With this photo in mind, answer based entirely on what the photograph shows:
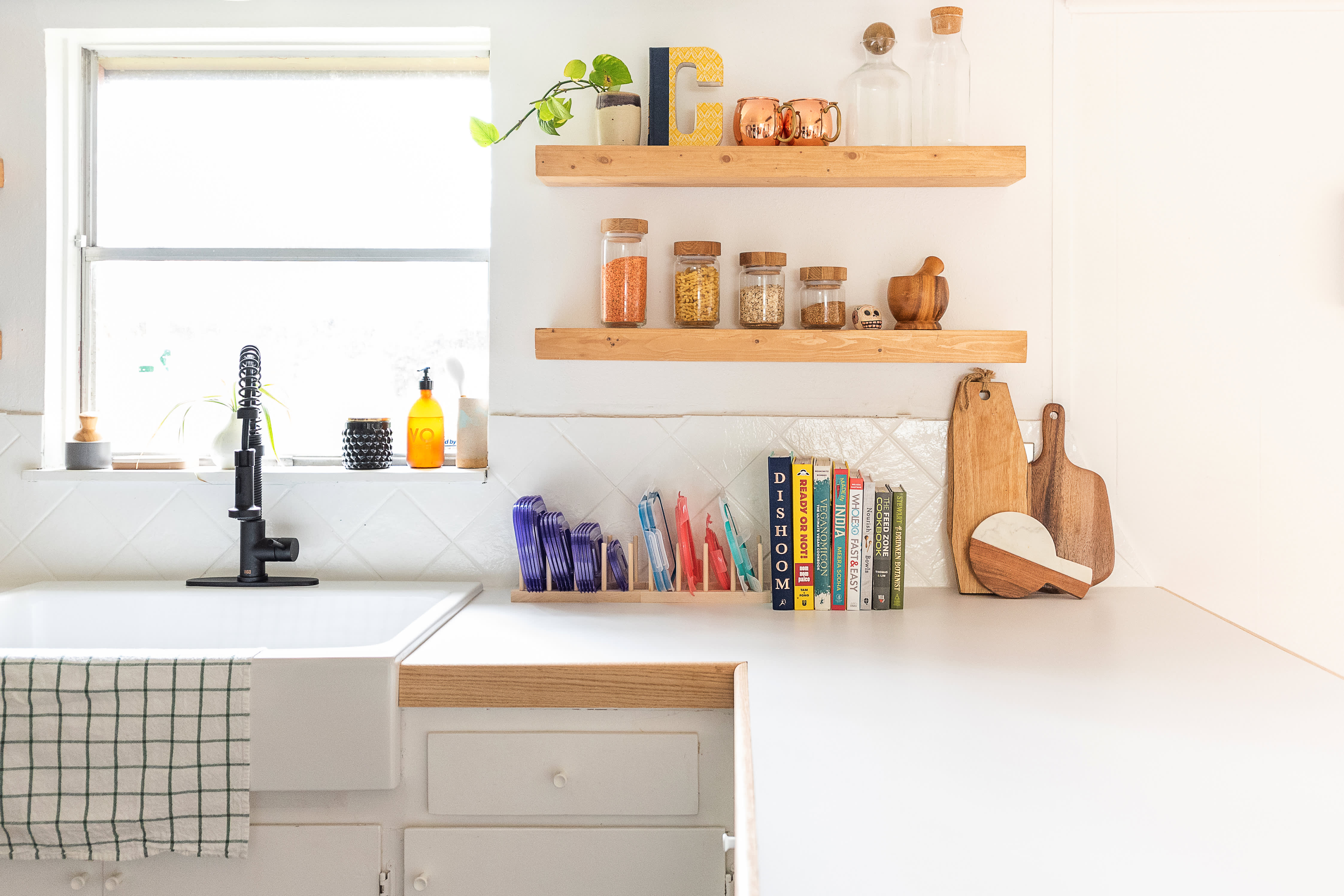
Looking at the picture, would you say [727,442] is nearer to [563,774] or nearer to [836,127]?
[836,127]

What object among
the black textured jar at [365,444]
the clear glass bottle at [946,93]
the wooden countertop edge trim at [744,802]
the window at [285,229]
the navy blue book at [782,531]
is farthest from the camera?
the window at [285,229]

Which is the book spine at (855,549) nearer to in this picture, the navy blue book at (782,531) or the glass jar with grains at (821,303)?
the navy blue book at (782,531)

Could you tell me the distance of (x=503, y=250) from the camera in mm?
1910

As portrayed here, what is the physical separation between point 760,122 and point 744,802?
4.50ft

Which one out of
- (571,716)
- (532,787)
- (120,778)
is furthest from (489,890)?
(120,778)

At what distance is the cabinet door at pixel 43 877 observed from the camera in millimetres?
1297

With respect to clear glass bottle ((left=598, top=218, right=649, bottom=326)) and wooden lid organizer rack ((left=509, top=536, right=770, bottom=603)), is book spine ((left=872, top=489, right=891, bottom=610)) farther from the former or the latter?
clear glass bottle ((left=598, top=218, right=649, bottom=326))

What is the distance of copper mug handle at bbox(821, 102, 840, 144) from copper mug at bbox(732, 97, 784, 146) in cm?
8

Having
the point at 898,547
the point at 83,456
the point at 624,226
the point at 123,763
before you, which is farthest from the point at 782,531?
the point at 83,456

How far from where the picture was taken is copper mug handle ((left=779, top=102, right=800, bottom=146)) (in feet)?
5.71

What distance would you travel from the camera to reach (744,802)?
79cm

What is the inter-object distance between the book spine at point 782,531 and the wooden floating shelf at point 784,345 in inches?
8.8

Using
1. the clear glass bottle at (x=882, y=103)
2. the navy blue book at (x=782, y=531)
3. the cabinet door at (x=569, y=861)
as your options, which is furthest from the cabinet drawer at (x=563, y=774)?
the clear glass bottle at (x=882, y=103)

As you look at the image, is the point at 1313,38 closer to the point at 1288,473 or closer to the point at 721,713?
the point at 1288,473
